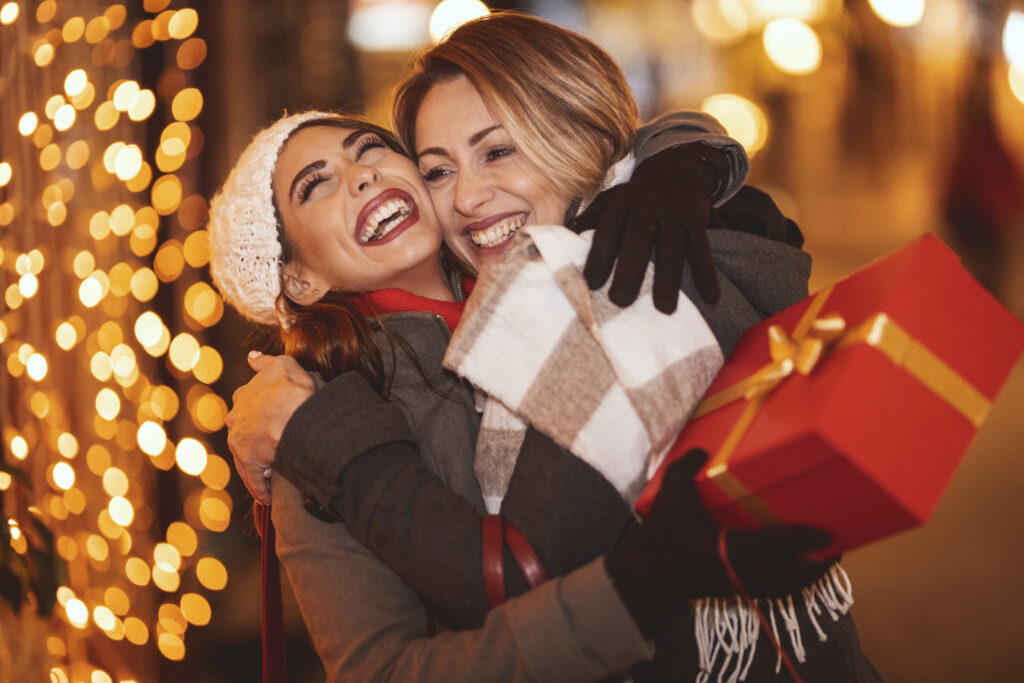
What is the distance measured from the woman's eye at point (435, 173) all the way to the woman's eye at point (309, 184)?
0.84ft

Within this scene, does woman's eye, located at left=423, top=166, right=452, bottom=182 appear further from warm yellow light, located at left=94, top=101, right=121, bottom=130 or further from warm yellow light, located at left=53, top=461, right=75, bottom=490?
warm yellow light, located at left=53, top=461, right=75, bottom=490

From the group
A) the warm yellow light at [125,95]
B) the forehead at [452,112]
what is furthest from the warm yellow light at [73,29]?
the forehead at [452,112]

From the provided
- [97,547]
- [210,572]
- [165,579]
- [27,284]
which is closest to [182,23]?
[27,284]

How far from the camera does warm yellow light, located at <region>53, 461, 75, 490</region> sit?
6.35 ft

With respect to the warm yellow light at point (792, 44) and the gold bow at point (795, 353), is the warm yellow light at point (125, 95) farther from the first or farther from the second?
the warm yellow light at point (792, 44)

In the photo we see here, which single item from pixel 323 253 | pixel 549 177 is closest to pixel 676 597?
pixel 549 177

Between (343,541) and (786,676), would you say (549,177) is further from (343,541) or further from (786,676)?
(786,676)

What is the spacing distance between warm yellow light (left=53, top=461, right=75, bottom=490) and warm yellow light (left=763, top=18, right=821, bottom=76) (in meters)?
7.41

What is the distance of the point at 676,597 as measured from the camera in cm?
106

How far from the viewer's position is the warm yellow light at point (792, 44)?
7340 mm

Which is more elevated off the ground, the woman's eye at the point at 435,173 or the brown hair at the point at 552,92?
the brown hair at the point at 552,92

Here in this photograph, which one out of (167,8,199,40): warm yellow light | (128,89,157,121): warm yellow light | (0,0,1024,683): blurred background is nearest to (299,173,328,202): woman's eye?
(0,0,1024,683): blurred background

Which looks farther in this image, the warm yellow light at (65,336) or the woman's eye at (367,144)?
the warm yellow light at (65,336)

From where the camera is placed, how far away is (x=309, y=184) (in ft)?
5.97
